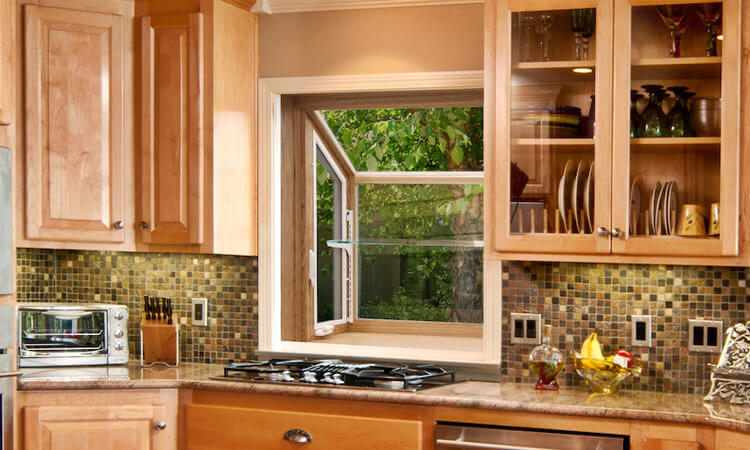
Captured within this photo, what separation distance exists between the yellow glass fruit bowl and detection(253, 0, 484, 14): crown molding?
4.87ft

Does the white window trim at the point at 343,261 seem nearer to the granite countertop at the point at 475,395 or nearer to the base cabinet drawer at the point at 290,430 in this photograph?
the granite countertop at the point at 475,395

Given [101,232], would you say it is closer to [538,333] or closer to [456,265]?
[456,265]

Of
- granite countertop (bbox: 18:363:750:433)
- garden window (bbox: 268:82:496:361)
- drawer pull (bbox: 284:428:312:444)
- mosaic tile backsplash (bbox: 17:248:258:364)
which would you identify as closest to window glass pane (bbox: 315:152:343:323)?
garden window (bbox: 268:82:496:361)

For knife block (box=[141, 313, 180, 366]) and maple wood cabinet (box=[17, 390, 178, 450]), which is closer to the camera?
maple wood cabinet (box=[17, 390, 178, 450])

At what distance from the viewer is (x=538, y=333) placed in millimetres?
3146

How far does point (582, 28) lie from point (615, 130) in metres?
0.38

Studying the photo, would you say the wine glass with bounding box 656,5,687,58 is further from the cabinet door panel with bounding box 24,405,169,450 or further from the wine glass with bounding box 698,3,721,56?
the cabinet door panel with bounding box 24,405,169,450

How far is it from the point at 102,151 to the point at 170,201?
340 mm

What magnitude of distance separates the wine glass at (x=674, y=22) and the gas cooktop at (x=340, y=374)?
1.41 m

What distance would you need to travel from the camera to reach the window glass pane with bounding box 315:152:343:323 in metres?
3.64

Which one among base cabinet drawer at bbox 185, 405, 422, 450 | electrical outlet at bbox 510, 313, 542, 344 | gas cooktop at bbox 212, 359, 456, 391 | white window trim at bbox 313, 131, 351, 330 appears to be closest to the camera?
base cabinet drawer at bbox 185, 405, 422, 450

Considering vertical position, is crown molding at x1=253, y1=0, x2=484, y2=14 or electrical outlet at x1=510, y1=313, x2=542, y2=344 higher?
crown molding at x1=253, y1=0, x2=484, y2=14

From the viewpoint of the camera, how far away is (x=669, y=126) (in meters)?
2.76

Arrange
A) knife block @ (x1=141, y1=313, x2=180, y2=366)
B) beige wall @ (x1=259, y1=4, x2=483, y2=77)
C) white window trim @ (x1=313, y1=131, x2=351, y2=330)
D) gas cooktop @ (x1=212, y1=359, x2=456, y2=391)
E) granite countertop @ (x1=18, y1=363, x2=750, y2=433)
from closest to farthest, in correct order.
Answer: granite countertop @ (x1=18, y1=363, x2=750, y2=433) → gas cooktop @ (x1=212, y1=359, x2=456, y2=391) → beige wall @ (x1=259, y1=4, x2=483, y2=77) → knife block @ (x1=141, y1=313, x2=180, y2=366) → white window trim @ (x1=313, y1=131, x2=351, y2=330)
